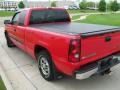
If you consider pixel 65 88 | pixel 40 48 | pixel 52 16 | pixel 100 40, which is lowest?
pixel 65 88

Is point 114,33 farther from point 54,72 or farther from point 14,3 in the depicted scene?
point 14,3

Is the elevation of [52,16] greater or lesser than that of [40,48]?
greater

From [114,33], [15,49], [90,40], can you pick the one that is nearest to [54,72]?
[90,40]

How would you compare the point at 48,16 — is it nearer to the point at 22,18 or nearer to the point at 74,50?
the point at 22,18

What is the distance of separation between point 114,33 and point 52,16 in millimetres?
2503

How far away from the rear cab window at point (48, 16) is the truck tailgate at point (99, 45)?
8.07ft

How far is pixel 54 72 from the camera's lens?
4.70m

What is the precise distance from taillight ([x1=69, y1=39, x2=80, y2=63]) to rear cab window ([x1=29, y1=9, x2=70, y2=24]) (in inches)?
98.3

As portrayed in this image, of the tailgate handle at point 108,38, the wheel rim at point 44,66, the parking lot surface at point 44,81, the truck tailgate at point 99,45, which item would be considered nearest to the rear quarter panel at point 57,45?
the truck tailgate at point 99,45

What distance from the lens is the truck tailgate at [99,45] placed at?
3.96 m

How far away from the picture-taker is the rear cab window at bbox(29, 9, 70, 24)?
20.1 feet

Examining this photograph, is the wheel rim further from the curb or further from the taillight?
the taillight

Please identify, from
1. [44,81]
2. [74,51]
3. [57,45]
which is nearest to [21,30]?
[44,81]

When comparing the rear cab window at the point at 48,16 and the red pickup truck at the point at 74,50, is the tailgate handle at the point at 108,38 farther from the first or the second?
the rear cab window at the point at 48,16
